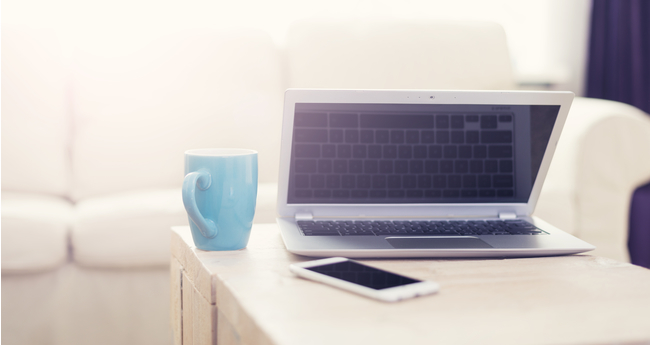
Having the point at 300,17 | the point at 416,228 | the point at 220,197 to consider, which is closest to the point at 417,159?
the point at 416,228

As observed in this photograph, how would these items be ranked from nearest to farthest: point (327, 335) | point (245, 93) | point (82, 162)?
1. point (327, 335)
2. point (82, 162)
3. point (245, 93)

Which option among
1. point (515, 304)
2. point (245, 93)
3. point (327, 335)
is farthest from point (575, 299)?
point (245, 93)

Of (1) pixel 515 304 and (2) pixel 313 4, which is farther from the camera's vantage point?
(2) pixel 313 4

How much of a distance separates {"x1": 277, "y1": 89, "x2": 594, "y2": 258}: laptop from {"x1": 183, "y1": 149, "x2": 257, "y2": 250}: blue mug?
105 mm

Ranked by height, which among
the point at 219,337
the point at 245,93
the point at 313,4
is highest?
the point at 313,4

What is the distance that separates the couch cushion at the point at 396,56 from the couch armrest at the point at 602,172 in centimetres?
44

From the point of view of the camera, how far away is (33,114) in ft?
5.31

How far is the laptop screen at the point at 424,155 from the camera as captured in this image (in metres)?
0.90

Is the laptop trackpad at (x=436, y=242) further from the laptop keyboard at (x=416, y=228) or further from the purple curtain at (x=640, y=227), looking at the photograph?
the purple curtain at (x=640, y=227)

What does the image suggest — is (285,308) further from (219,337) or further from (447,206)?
(447,206)

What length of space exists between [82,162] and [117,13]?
834mm

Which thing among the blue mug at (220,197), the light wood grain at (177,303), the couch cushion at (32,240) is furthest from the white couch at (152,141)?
the blue mug at (220,197)

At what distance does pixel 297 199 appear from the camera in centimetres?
90

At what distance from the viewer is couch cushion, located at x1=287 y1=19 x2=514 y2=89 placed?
186 cm
